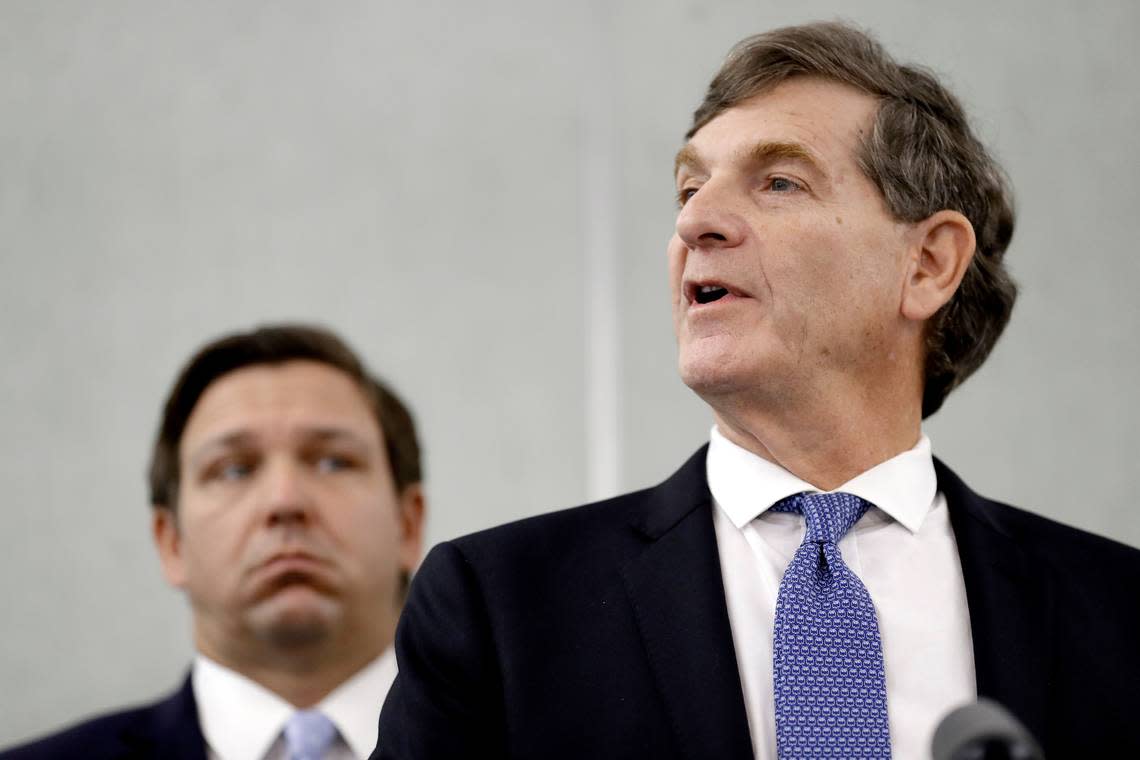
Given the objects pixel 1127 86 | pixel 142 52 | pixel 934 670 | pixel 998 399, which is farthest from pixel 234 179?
pixel 934 670

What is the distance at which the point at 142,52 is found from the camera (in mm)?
3416

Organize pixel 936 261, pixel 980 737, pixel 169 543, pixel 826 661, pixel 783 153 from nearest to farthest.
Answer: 1. pixel 980 737
2. pixel 826 661
3. pixel 783 153
4. pixel 936 261
5. pixel 169 543

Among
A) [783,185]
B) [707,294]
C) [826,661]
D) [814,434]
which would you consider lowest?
[826,661]

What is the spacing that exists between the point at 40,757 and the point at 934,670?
1.40m

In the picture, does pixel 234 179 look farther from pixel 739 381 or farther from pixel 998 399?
pixel 739 381

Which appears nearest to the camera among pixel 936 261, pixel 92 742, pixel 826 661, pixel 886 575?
pixel 826 661

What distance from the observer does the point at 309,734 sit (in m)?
2.33

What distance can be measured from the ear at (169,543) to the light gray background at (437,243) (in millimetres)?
568

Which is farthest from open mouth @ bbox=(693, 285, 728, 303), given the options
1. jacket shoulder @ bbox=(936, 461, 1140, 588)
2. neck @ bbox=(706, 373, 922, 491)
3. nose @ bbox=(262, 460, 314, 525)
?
nose @ bbox=(262, 460, 314, 525)

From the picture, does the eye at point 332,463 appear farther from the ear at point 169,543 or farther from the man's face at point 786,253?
the man's face at point 786,253

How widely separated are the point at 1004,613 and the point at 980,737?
2.17 feet

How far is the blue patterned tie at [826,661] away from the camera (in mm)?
1452

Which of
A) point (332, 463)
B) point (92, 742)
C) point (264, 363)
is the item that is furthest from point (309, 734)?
point (264, 363)

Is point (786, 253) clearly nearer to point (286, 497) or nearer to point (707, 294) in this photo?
point (707, 294)
